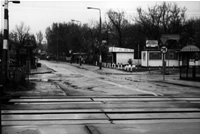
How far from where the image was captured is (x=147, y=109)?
1001cm

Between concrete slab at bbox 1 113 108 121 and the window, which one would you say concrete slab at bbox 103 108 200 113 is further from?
the window

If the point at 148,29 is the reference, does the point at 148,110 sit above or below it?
below

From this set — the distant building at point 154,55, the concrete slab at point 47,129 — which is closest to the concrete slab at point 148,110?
the concrete slab at point 47,129

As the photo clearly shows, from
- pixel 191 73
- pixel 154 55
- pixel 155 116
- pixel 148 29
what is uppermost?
pixel 148 29

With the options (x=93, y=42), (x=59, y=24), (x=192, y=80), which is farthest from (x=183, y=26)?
(x=59, y=24)

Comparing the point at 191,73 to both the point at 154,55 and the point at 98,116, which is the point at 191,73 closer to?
the point at 98,116

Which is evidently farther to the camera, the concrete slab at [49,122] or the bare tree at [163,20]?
the bare tree at [163,20]

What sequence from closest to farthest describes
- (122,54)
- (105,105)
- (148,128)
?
(148,128) → (105,105) → (122,54)

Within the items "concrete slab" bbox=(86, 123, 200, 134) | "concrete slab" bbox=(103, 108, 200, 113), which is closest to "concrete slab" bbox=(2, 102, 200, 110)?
"concrete slab" bbox=(103, 108, 200, 113)

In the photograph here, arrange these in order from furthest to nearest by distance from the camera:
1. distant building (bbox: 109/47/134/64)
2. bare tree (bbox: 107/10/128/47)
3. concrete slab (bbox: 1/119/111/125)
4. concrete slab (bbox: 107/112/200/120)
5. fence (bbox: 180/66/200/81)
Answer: bare tree (bbox: 107/10/128/47) → distant building (bbox: 109/47/134/64) → fence (bbox: 180/66/200/81) → concrete slab (bbox: 107/112/200/120) → concrete slab (bbox: 1/119/111/125)

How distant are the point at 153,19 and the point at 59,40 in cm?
3902

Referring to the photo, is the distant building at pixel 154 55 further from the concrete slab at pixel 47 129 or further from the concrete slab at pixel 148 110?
the concrete slab at pixel 47 129

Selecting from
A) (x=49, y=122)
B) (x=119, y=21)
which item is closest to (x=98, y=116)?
(x=49, y=122)

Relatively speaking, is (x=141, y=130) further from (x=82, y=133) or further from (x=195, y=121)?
(x=195, y=121)
